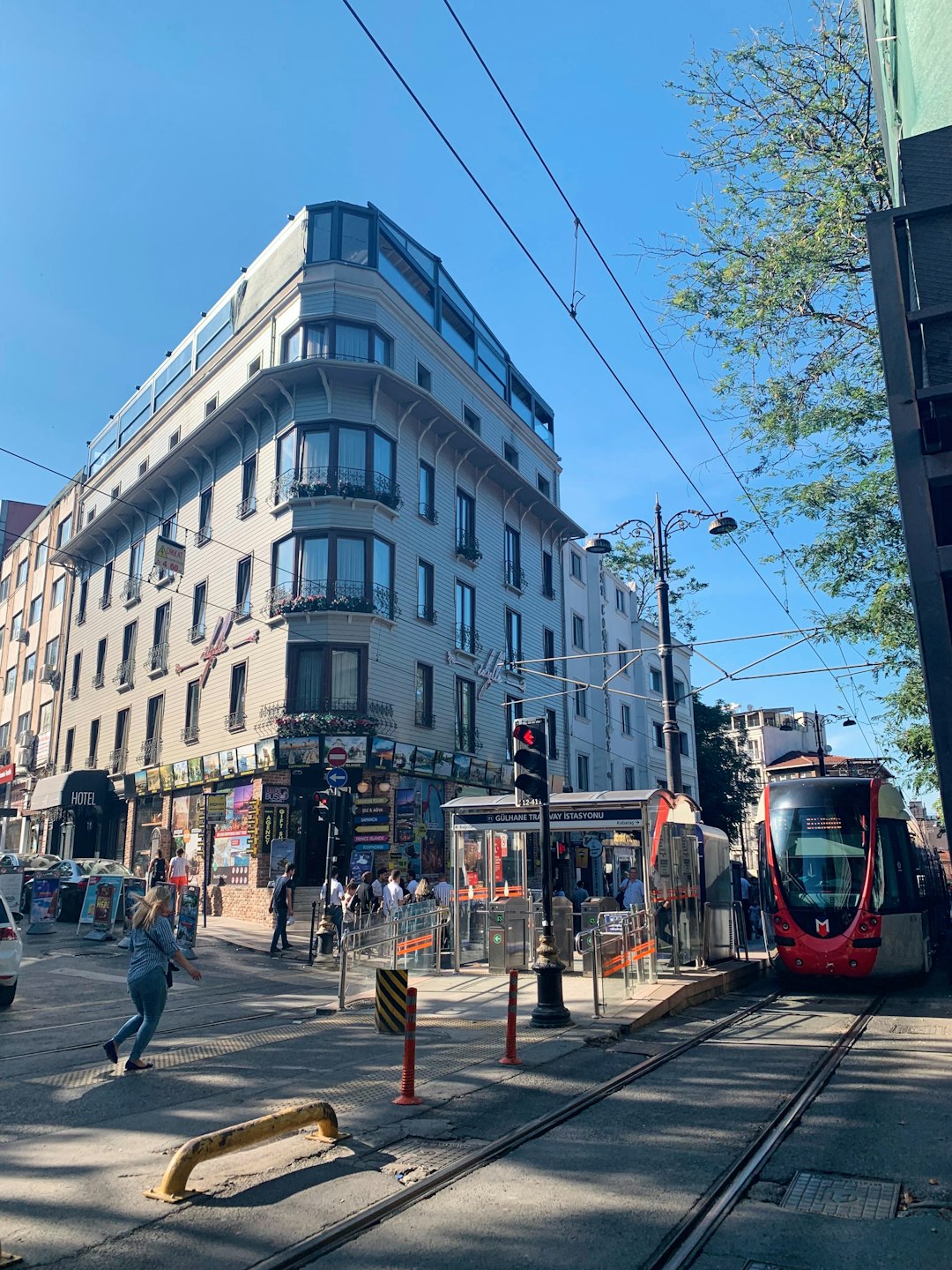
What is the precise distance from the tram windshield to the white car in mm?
11076

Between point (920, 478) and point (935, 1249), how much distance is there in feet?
12.2

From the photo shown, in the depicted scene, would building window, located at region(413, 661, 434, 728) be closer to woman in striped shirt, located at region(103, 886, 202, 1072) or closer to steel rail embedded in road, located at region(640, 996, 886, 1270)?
woman in striped shirt, located at region(103, 886, 202, 1072)

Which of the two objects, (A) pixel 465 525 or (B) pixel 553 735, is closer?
(A) pixel 465 525

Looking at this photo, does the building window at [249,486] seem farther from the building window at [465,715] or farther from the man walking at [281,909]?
the man walking at [281,909]

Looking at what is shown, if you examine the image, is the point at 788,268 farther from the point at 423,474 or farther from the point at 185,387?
the point at 185,387

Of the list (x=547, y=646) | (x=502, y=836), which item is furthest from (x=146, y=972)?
(x=547, y=646)

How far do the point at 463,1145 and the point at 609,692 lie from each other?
2967cm

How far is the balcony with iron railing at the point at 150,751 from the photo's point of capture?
3216 cm

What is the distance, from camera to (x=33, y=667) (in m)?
46.3

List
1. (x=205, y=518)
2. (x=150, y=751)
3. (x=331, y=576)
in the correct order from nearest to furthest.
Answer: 1. (x=331, y=576)
2. (x=205, y=518)
3. (x=150, y=751)

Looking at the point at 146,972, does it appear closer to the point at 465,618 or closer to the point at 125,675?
the point at 465,618

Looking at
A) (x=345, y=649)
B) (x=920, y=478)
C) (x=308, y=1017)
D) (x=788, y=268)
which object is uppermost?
(x=788, y=268)

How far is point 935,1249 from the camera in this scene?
456 cm

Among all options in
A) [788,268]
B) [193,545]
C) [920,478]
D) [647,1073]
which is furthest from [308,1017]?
[193,545]
